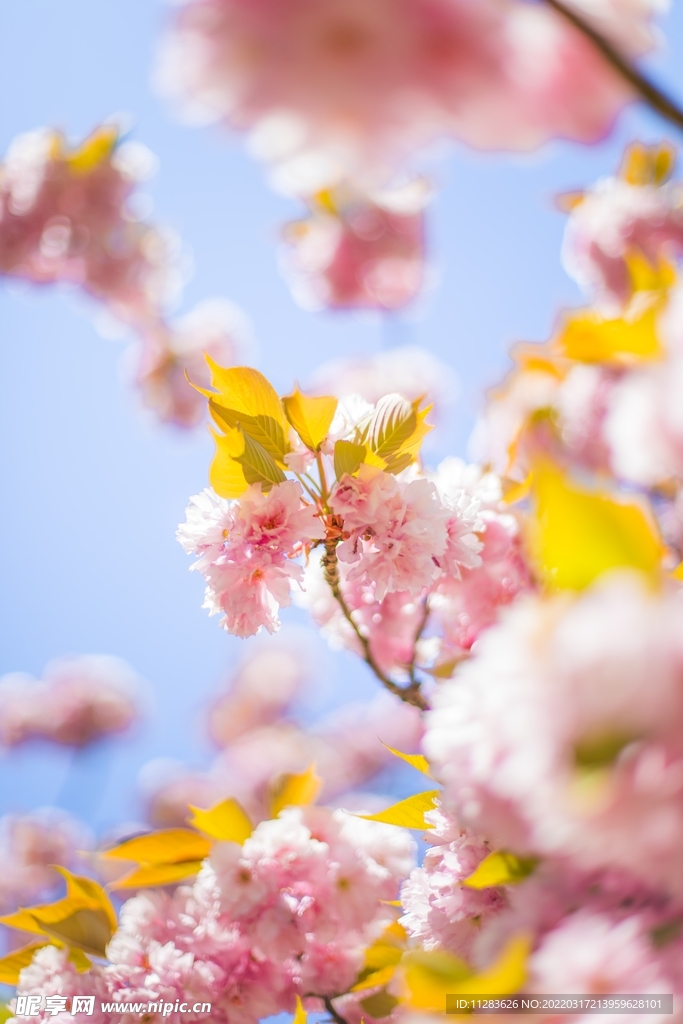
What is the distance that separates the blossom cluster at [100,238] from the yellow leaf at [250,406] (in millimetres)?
1482

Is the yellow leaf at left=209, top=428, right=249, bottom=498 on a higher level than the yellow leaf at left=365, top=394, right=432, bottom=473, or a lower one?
lower

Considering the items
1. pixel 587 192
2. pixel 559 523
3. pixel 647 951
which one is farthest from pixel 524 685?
pixel 587 192

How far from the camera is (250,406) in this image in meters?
0.82

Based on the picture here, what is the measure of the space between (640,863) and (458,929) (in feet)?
1.54

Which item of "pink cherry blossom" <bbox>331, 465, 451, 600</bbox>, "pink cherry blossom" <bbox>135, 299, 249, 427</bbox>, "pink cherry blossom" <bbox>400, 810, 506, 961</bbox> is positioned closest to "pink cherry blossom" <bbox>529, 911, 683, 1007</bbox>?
"pink cherry blossom" <bbox>400, 810, 506, 961</bbox>

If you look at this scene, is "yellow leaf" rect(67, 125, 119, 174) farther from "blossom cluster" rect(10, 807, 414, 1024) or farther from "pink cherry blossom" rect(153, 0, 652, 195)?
"blossom cluster" rect(10, 807, 414, 1024)

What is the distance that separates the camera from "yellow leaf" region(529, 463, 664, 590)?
385 millimetres

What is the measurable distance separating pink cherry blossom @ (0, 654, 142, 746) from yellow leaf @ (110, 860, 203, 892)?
4342mm

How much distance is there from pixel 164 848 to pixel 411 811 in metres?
0.43

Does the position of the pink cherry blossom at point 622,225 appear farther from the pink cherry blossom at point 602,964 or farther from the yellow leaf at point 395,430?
the pink cherry blossom at point 602,964

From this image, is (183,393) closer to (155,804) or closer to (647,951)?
(155,804)

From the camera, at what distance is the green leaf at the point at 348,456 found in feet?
2.54

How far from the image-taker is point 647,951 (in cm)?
39

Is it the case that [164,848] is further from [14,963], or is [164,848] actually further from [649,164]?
[649,164]
